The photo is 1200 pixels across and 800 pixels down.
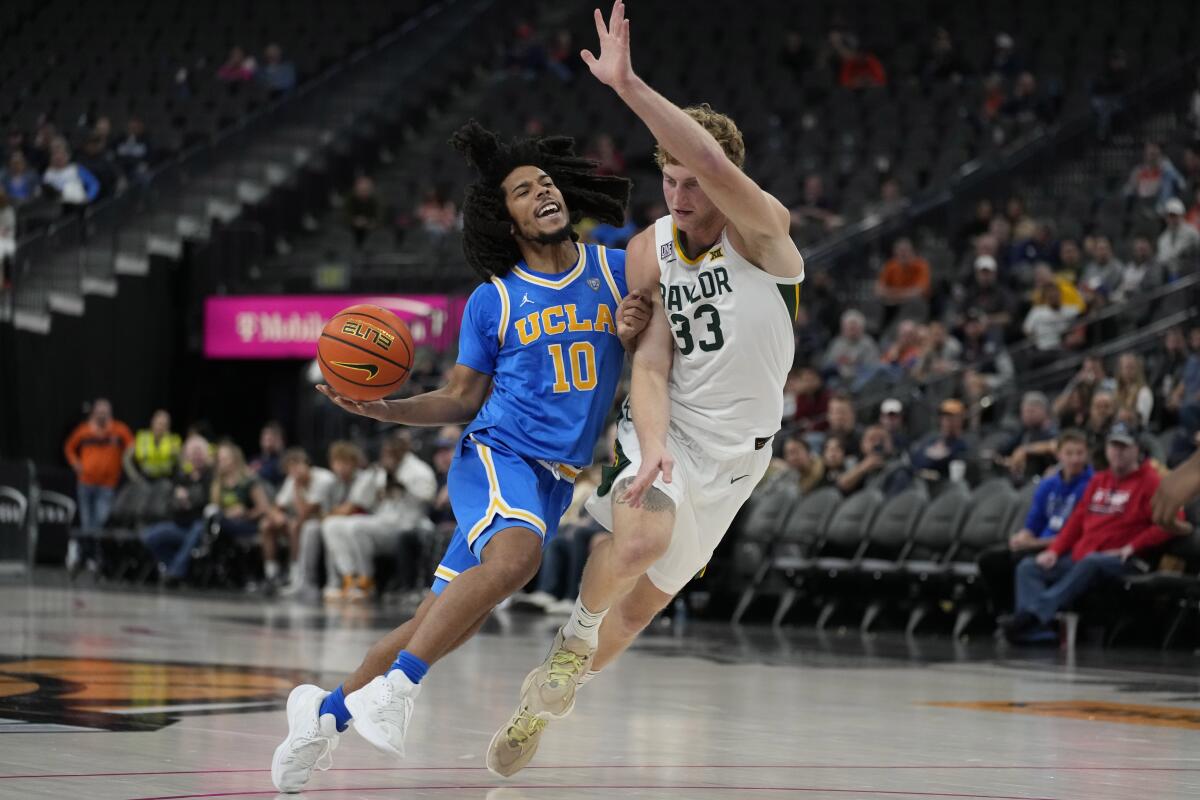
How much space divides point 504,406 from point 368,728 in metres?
1.10

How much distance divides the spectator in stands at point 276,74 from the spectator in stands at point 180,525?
8957mm

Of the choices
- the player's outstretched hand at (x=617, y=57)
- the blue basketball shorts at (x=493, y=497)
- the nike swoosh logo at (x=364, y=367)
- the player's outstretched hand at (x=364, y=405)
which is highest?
the player's outstretched hand at (x=617, y=57)

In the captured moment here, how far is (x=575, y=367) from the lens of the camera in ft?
18.9

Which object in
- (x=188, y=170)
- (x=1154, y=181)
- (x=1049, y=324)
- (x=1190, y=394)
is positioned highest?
(x=188, y=170)

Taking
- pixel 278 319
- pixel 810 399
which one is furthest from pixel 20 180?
pixel 810 399

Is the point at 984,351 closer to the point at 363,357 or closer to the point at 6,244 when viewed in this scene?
the point at 363,357

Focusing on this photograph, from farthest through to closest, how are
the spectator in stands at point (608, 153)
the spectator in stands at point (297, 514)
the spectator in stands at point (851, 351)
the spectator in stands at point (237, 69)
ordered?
1. the spectator in stands at point (237, 69)
2. the spectator in stands at point (608, 153)
3. the spectator in stands at point (297, 514)
4. the spectator in stands at point (851, 351)

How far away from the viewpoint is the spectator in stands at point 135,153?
24656 mm

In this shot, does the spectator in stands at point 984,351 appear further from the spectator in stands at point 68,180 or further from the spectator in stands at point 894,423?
the spectator in stands at point 68,180

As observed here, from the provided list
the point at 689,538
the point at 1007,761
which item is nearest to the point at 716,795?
the point at 689,538

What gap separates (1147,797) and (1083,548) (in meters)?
6.52

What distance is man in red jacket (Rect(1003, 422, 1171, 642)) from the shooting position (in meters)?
11.4

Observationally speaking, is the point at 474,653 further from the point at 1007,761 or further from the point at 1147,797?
the point at 1147,797

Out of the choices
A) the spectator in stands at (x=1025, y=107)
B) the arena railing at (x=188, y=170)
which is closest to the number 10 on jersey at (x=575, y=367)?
the spectator in stands at (x=1025, y=107)
